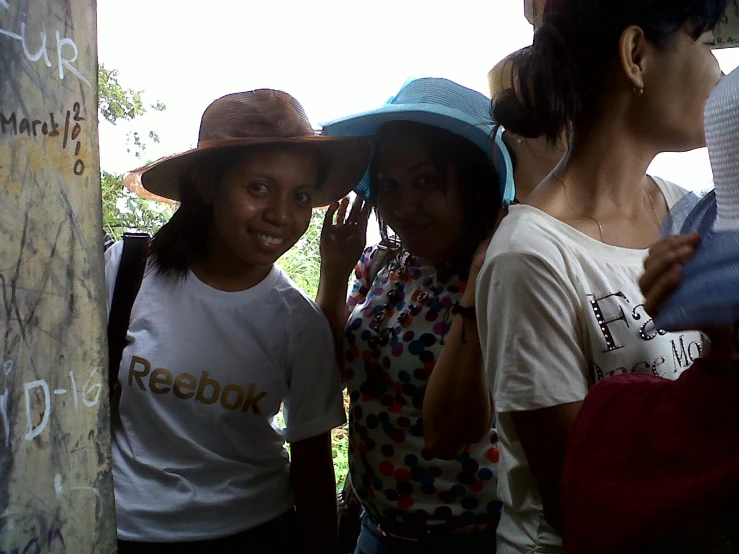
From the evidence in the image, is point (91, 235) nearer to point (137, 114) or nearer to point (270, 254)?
point (270, 254)

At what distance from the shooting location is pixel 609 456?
689 mm

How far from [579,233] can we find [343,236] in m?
0.83

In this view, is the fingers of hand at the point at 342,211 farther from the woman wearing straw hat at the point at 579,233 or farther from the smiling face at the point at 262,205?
the woman wearing straw hat at the point at 579,233

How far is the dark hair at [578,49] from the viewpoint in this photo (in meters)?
1.00

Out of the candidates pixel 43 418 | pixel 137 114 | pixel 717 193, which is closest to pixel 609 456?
pixel 717 193

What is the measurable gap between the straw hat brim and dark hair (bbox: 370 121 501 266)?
0.55 feet

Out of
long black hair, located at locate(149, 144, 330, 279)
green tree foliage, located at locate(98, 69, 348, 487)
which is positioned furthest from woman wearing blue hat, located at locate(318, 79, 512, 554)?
green tree foliage, located at locate(98, 69, 348, 487)

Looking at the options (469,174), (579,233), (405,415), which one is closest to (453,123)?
(469,174)

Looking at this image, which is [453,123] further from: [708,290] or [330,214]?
[708,290]

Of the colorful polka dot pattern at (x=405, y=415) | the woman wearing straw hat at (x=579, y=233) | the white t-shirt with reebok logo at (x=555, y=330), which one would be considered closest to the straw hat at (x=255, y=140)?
the colorful polka dot pattern at (x=405, y=415)

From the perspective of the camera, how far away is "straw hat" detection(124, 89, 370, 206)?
150 centimetres

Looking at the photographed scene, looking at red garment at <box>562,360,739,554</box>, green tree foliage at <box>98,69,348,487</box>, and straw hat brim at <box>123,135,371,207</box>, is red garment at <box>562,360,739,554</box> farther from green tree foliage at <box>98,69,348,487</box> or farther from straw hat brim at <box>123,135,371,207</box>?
green tree foliage at <box>98,69,348,487</box>

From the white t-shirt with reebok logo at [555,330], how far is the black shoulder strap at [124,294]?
2.73 ft

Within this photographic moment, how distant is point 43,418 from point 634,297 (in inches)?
31.9
